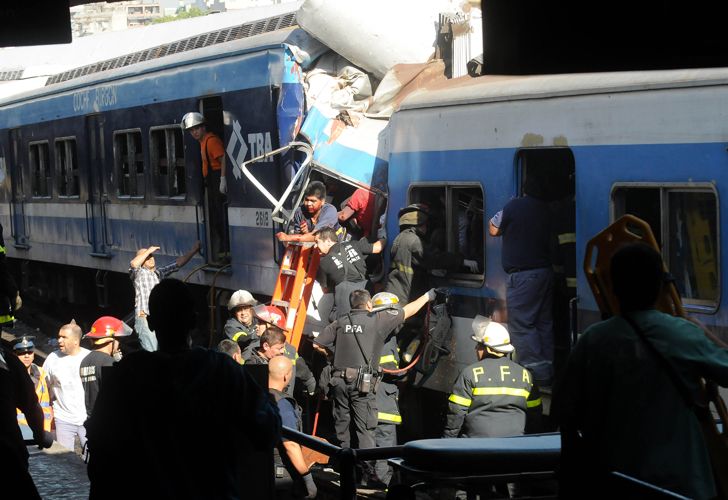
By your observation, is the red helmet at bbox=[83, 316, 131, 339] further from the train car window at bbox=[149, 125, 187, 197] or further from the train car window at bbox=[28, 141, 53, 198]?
the train car window at bbox=[28, 141, 53, 198]

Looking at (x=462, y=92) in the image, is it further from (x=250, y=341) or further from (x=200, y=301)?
(x=200, y=301)

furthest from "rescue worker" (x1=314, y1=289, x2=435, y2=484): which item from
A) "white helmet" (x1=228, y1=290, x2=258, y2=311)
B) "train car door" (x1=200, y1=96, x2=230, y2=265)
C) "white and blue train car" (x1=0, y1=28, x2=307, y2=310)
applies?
"train car door" (x1=200, y1=96, x2=230, y2=265)

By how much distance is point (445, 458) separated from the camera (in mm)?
4293

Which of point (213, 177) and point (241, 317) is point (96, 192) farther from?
point (241, 317)

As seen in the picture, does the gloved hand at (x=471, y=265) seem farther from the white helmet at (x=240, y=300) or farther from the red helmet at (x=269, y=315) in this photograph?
the white helmet at (x=240, y=300)

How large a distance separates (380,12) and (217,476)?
7747 mm

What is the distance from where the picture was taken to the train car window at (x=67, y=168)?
1709 centimetres

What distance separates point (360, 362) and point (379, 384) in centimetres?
27

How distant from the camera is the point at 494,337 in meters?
8.30

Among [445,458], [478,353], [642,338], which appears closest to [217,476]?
[445,458]

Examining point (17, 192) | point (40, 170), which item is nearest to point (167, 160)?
point (40, 170)

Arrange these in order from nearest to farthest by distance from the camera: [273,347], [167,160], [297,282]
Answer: [273,347], [297,282], [167,160]

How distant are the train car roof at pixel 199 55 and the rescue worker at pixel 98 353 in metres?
3.12

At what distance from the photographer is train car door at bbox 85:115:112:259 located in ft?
52.1
